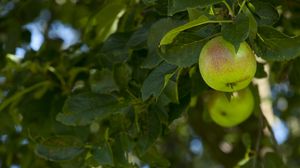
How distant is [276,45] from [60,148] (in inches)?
26.0

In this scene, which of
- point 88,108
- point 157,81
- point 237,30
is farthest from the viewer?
point 88,108

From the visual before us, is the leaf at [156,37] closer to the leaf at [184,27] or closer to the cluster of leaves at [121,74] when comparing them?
the cluster of leaves at [121,74]

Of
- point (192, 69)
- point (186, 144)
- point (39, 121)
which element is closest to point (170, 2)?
point (192, 69)

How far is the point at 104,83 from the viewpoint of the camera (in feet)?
5.83

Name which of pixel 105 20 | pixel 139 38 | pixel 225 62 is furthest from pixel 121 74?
pixel 225 62

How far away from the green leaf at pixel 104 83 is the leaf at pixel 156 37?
0.65ft

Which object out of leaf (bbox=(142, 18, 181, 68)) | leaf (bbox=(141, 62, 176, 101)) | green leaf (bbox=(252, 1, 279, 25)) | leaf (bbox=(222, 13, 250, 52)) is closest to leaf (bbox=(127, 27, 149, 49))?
leaf (bbox=(142, 18, 181, 68))

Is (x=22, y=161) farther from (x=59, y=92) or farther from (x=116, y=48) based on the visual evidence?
(x=116, y=48)

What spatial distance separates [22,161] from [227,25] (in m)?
1.35

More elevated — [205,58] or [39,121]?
[205,58]

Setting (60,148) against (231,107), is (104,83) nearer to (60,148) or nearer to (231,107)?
(60,148)

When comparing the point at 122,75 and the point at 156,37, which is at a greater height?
the point at 156,37

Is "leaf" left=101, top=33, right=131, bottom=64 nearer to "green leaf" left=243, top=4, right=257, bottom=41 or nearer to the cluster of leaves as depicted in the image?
the cluster of leaves

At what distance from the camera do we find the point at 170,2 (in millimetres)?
1384
